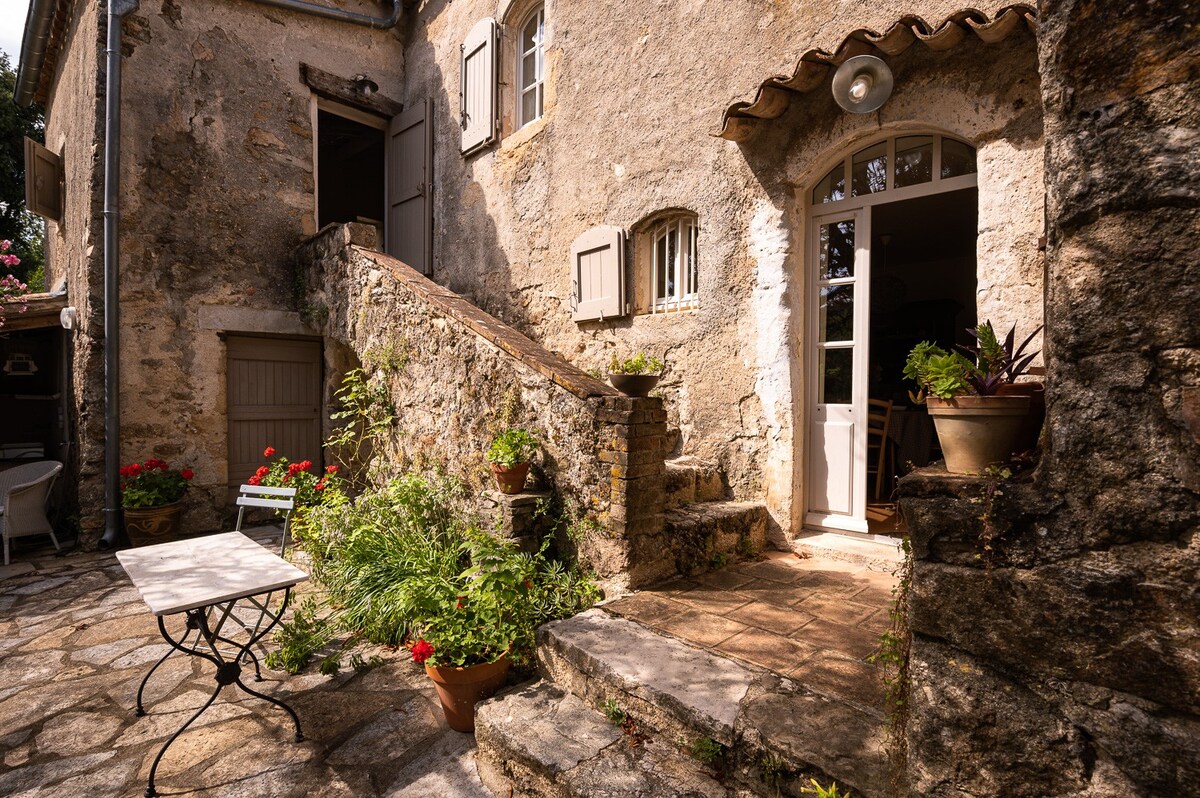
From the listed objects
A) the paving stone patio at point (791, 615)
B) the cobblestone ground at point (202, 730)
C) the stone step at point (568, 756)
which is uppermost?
the paving stone patio at point (791, 615)

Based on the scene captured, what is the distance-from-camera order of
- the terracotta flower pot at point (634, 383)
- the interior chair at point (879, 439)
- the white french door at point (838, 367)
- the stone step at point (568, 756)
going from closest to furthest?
the stone step at point (568, 756) → the terracotta flower pot at point (634, 383) → the white french door at point (838, 367) → the interior chair at point (879, 439)

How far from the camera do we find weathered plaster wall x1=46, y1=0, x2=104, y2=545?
19.6 feet

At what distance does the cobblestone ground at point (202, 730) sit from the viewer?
2.49m

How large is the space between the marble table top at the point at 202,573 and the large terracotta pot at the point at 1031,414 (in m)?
2.86

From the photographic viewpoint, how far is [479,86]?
22.2ft

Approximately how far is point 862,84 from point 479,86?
15.2ft

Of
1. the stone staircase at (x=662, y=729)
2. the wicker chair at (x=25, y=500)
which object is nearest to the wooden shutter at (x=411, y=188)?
the wicker chair at (x=25, y=500)

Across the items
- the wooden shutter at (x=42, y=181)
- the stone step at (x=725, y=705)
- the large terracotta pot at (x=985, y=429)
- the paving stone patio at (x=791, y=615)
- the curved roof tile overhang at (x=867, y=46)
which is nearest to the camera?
the large terracotta pot at (x=985, y=429)

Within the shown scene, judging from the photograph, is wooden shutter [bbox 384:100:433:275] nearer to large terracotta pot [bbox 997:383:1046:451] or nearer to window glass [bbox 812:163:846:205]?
window glass [bbox 812:163:846:205]

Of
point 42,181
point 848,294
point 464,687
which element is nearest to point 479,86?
point 848,294

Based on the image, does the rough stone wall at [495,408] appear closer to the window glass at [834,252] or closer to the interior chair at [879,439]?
the window glass at [834,252]

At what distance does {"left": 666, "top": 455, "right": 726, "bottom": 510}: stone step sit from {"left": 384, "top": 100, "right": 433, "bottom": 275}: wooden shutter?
4.66m

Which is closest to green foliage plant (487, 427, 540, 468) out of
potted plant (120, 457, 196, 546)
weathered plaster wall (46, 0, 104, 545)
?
potted plant (120, 457, 196, 546)

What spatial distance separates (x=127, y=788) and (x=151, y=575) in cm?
86
